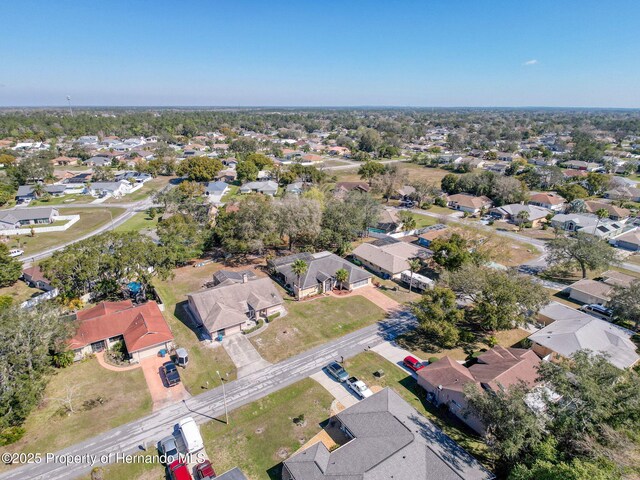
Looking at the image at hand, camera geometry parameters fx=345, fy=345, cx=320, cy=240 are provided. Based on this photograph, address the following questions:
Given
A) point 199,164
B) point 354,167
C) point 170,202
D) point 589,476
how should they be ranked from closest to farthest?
point 589,476 < point 170,202 < point 199,164 < point 354,167

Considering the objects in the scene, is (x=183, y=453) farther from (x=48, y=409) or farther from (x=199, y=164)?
(x=199, y=164)

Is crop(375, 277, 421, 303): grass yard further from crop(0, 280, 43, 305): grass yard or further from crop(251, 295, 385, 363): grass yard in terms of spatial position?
crop(0, 280, 43, 305): grass yard

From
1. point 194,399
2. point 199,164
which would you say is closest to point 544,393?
point 194,399

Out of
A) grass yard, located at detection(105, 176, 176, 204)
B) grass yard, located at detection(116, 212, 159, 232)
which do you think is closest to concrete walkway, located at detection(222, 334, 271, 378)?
grass yard, located at detection(116, 212, 159, 232)

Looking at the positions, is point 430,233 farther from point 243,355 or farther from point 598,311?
point 243,355

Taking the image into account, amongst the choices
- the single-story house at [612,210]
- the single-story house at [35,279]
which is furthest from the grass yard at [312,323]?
the single-story house at [612,210]

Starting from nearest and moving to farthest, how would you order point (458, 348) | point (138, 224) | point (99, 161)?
point (458, 348) < point (138, 224) < point (99, 161)

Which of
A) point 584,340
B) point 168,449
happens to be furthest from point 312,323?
point 584,340
